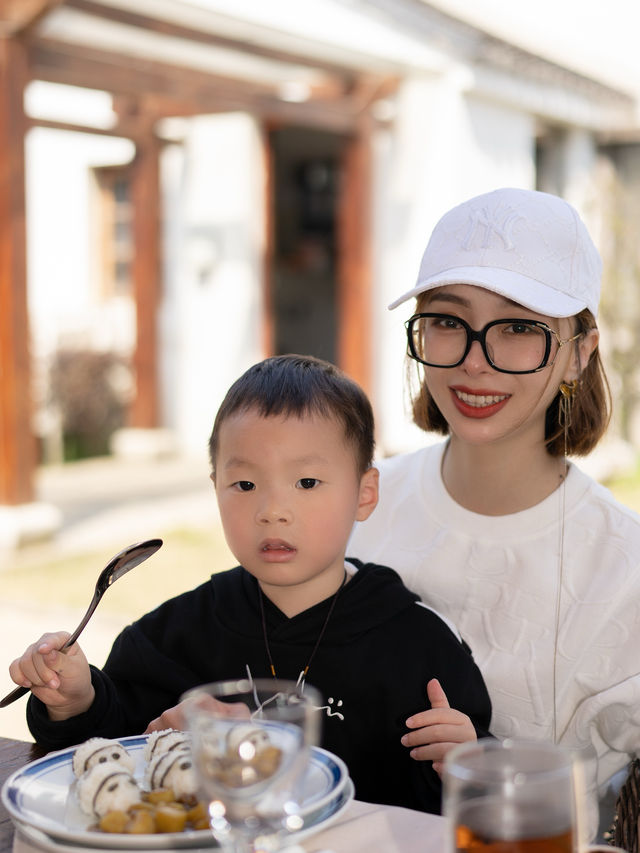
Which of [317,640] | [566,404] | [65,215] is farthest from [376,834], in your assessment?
[65,215]

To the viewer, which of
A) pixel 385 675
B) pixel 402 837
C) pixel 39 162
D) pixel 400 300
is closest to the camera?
pixel 402 837

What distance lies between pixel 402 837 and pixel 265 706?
0.35 metres

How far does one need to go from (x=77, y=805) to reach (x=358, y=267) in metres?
8.23

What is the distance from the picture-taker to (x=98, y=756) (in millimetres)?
1275

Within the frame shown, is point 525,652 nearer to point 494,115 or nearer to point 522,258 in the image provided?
point 522,258

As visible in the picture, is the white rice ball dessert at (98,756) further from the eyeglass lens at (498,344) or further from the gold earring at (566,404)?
the gold earring at (566,404)

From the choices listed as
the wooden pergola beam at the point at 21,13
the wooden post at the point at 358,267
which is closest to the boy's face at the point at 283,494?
the wooden pergola beam at the point at 21,13

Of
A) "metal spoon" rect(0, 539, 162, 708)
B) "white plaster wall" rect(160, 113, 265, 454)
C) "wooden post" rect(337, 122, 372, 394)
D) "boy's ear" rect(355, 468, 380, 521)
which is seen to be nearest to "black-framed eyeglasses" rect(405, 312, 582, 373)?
"boy's ear" rect(355, 468, 380, 521)

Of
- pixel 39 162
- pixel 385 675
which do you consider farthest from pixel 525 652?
pixel 39 162

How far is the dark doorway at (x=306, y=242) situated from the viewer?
13320mm

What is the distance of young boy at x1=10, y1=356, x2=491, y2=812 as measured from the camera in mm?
1634

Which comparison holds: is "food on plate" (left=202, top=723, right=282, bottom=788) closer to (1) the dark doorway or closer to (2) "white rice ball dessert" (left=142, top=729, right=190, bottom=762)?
(2) "white rice ball dessert" (left=142, top=729, right=190, bottom=762)

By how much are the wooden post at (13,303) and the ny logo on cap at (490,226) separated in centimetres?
500

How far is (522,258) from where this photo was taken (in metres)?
1.86
